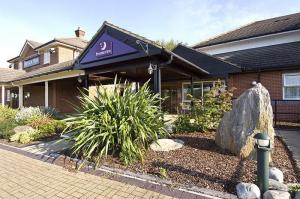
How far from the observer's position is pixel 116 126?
5934 millimetres

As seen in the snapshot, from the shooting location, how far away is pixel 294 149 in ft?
21.1

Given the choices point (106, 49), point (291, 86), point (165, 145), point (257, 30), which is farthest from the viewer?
point (257, 30)

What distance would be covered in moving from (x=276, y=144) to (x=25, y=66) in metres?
29.1

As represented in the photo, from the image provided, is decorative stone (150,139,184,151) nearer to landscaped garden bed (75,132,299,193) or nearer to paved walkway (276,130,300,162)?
landscaped garden bed (75,132,299,193)

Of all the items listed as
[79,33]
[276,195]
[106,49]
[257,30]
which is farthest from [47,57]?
Answer: [276,195]

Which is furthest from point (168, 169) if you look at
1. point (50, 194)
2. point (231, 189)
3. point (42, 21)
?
point (42, 21)

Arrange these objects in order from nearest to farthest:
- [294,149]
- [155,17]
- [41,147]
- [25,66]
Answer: [294,149] → [41,147] → [155,17] → [25,66]

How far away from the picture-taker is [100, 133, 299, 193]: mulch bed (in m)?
4.42

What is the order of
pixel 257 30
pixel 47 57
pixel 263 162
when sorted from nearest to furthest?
pixel 263 162 < pixel 257 30 < pixel 47 57

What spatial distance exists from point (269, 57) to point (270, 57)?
70 mm

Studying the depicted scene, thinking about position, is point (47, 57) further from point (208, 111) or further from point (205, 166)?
point (205, 166)

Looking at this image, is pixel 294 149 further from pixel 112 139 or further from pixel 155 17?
pixel 155 17

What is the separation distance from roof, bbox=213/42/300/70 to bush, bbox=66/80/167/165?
9.77m

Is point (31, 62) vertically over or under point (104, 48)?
over
